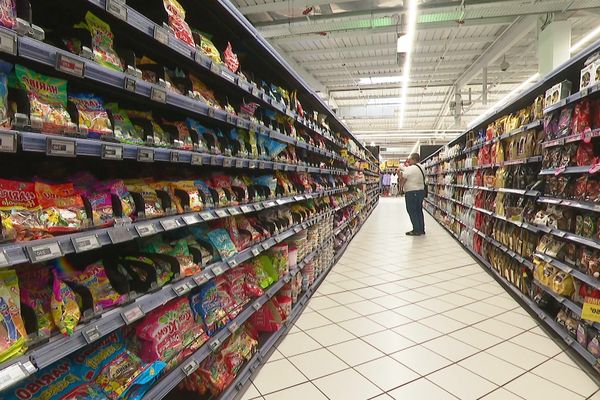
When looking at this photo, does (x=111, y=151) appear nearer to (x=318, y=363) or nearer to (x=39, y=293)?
(x=39, y=293)

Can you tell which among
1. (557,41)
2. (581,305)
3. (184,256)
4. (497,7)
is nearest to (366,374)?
(184,256)

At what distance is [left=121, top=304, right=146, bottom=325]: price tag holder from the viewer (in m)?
1.26

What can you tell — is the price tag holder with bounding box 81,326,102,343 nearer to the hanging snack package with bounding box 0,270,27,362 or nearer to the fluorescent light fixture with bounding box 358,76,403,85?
the hanging snack package with bounding box 0,270,27,362

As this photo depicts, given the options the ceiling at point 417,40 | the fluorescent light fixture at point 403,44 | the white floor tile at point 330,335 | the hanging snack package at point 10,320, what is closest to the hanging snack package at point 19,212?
the hanging snack package at point 10,320

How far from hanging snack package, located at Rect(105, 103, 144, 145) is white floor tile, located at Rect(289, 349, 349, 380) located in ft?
6.04

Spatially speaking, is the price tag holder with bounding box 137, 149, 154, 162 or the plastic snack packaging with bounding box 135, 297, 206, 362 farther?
the plastic snack packaging with bounding box 135, 297, 206, 362

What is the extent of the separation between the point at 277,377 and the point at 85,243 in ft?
5.51

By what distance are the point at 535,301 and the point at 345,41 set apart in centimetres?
696

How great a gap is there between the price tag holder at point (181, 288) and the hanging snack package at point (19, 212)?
2.04ft

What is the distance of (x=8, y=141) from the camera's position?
889 millimetres

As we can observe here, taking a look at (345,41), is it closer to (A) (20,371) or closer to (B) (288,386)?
(B) (288,386)

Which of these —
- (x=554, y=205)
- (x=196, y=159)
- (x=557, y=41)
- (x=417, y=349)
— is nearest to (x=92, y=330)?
(x=196, y=159)

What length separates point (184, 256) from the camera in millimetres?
1762

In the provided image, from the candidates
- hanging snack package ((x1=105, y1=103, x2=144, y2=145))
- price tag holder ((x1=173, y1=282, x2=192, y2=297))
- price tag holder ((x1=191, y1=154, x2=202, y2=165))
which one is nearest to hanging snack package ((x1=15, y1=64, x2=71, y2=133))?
hanging snack package ((x1=105, y1=103, x2=144, y2=145))
